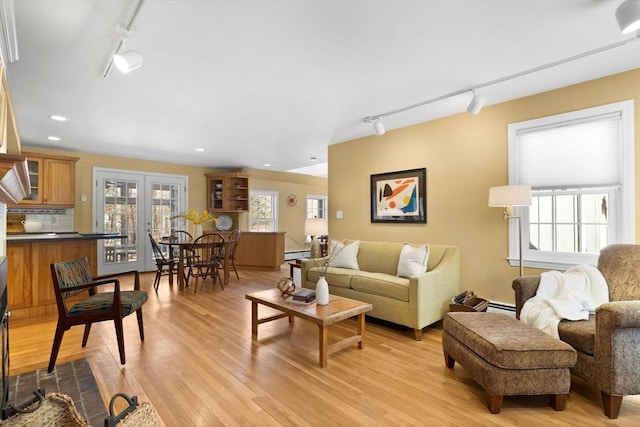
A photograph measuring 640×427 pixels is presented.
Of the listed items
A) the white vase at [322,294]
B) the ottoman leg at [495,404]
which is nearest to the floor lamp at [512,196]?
the ottoman leg at [495,404]

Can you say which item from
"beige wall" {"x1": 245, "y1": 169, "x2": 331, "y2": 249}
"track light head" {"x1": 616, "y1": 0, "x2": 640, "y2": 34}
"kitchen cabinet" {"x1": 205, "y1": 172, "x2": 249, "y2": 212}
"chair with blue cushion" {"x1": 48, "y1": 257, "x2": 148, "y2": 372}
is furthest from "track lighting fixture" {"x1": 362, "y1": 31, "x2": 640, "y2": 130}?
"beige wall" {"x1": 245, "y1": 169, "x2": 331, "y2": 249}

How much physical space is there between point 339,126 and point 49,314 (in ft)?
14.1

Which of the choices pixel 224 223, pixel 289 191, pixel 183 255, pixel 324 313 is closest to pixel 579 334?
pixel 324 313

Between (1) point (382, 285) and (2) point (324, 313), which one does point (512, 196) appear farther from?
(2) point (324, 313)

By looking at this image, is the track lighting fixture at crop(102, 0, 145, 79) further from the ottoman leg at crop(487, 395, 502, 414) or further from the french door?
the french door

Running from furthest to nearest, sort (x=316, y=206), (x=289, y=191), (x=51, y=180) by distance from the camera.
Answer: (x=316, y=206)
(x=289, y=191)
(x=51, y=180)

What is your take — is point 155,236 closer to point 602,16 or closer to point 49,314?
point 49,314

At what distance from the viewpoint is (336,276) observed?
369 centimetres

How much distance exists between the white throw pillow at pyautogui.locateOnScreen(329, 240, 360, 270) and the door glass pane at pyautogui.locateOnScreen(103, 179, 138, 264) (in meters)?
4.54

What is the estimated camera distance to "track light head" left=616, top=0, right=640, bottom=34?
167 centimetres

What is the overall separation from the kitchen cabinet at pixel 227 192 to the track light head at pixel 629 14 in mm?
6430

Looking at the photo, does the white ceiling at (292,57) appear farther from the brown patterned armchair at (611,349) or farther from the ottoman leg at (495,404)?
the ottoman leg at (495,404)

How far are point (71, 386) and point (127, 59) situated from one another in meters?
2.26

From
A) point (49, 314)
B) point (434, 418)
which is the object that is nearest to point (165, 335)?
point (49, 314)
